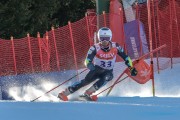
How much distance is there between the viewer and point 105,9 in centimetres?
1466

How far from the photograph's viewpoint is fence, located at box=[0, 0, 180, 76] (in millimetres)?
14031

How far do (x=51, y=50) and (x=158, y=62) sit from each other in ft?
15.5

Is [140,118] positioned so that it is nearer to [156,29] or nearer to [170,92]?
[170,92]

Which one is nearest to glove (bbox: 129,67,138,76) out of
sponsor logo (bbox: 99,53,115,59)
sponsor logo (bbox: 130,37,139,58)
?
sponsor logo (bbox: 99,53,115,59)

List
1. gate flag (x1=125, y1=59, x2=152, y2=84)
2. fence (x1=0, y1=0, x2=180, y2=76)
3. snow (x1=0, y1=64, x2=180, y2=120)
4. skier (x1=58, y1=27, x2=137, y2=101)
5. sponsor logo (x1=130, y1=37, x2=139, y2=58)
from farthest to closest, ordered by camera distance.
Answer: sponsor logo (x1=130, y1=37, x2=139, y2=58), fence (x1=0, y1=0, x2=180, y2=76), gate flag (x1=125, y1=59, x2=152, y2=84), skier (x1=58, y1=27, x2=137, y2=101), snow (x1=0, y1=64, x2=180, y2=120)

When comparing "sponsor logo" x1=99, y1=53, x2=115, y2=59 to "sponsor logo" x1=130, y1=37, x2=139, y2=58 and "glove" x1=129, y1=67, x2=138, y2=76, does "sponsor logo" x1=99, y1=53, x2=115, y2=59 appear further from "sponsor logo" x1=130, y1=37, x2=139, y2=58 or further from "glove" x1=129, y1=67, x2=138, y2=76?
"sponsor logo" x1=130, y1=37, x2=139, y2=58

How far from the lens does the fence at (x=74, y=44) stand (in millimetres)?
14031

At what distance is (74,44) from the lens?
16203 mm

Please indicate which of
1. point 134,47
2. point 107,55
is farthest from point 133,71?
point 134,47

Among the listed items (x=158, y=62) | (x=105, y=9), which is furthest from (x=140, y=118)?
(x=105, y=9)

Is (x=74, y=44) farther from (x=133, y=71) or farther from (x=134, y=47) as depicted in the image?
(x=133, y=71)

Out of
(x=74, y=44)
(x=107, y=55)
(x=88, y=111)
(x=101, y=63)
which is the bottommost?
(x=74, y=44)

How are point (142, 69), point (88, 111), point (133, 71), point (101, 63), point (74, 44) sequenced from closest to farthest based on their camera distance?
1. point (88, 111)
2. point (133, 71)
3. point (101, 63)
4. point (142, 69)
5. point (74, 44)

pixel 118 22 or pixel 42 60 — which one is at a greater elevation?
pixel 118 22
